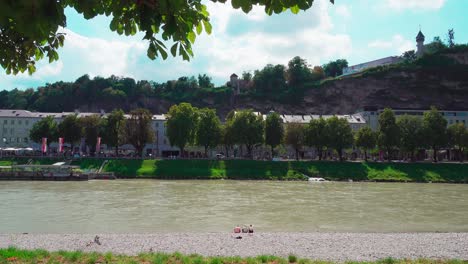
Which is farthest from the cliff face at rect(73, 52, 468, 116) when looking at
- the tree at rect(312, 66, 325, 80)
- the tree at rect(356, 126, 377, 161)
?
the tree at rect(356, 126, 377, 161)

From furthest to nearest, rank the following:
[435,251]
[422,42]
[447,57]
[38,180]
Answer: [422,42]
[447,57]
[38,180]
[435,251]

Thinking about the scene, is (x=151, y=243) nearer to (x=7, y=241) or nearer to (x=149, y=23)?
(x=7, y=241)

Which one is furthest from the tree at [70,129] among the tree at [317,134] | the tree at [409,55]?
the tree at [409,55]

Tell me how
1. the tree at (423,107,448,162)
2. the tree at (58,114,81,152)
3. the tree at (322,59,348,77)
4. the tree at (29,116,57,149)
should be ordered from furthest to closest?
the tree at (322,59,348,77) < the tree at (29,116,57,149) < the tree at (58,114,81,152) < the tree at (423,107,448,162)

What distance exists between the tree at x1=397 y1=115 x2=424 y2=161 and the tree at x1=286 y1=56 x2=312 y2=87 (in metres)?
82.8

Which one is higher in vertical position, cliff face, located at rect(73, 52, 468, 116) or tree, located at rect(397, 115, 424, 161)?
cliff face, located at rect(73, 52, 468, 116)

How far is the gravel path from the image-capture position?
54.4 ft

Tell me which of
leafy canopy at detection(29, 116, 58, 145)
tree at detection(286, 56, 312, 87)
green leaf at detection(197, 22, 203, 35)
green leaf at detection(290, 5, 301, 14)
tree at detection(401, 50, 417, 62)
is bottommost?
green leaf at detection(197, 22, 203, 35)

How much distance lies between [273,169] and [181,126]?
84.8 feet

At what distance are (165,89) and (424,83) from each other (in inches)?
4079

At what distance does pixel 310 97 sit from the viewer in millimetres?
161375

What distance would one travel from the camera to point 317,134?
91938mm

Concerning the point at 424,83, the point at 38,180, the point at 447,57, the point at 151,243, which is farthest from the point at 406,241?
the point at 447,57

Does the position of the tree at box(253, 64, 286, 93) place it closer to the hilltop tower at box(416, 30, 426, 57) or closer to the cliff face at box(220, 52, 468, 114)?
the cliff face at box(220, 52, 468, 114)
